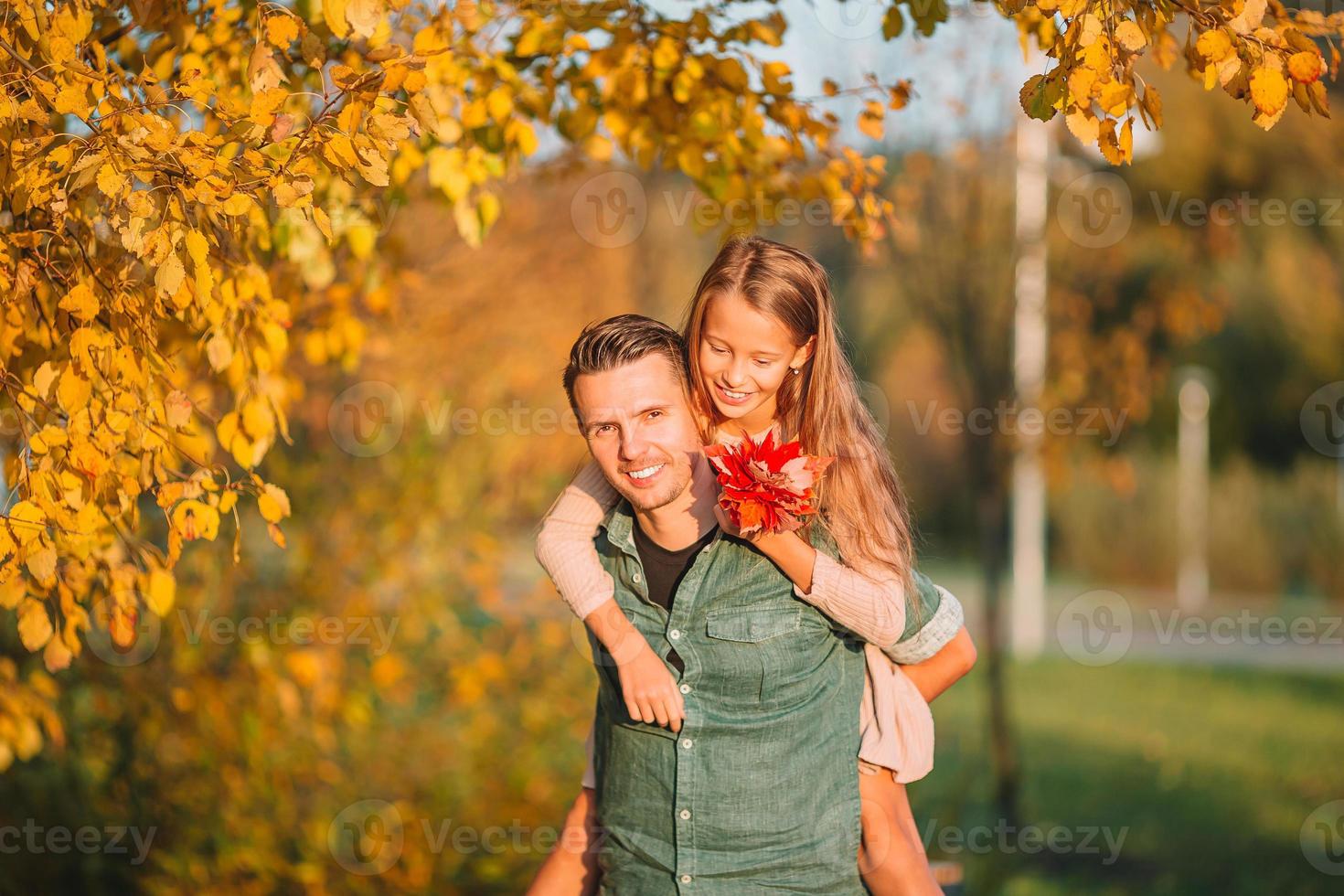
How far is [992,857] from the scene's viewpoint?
239 inches

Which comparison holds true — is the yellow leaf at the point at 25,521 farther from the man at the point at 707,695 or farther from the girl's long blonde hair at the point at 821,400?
the girl's long blonde hair at the point at 821,400

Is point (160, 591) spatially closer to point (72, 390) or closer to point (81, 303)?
point (72, 390)

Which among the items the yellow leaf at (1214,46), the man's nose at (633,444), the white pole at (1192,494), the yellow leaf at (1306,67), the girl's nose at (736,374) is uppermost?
the yellow leaf at (1214,46)

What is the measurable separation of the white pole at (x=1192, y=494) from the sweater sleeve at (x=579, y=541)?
541 inches

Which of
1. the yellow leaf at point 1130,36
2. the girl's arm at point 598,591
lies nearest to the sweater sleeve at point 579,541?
the girl's arm at point 598,591

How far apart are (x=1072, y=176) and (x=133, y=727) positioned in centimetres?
1064

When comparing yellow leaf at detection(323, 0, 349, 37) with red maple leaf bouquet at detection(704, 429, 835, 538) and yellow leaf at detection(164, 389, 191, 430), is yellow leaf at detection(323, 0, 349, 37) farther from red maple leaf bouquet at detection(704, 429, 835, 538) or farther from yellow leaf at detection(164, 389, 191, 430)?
red maple leaf bouquet at detection(704, 429, 835, 538)

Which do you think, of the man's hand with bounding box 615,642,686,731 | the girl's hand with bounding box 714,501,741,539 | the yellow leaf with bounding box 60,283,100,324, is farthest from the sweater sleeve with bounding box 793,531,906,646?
the yellow leaf with bounding box 60,283,100,324

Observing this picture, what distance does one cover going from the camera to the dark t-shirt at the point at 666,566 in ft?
8.21

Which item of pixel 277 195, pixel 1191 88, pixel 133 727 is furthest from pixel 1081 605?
pixel 277 195

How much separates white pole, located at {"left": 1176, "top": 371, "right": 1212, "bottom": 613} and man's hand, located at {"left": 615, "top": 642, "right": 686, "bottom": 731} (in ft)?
45.5

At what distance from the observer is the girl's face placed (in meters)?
2.50

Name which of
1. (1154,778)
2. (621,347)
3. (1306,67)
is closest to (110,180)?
(621,347)

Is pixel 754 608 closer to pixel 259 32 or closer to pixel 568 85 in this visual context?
pixel 259 32
